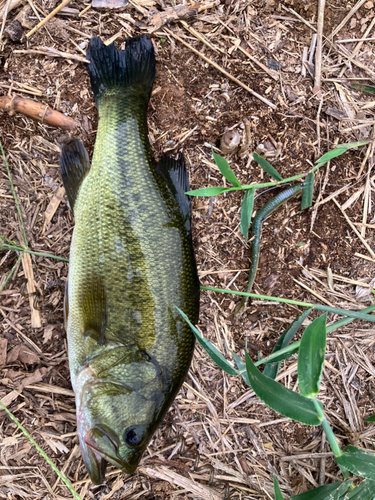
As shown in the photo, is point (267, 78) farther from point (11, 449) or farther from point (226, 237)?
point (11, 449)

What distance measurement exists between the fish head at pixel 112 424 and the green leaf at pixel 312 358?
1090mm

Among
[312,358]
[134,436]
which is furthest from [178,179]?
[134,436]

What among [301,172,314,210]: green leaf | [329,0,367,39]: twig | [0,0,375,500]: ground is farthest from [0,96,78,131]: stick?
[329,0,367,39]: twig

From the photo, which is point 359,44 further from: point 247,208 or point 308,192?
point 247,208

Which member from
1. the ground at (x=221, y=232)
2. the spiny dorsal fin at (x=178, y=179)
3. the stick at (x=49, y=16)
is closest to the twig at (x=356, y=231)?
the ground at (x=221, y=232)

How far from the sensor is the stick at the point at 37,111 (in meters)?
2.80

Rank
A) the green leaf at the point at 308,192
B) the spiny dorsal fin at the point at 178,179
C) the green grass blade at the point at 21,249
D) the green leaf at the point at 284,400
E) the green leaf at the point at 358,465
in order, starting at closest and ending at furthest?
1. the green leaf at the point at 284,400
2. the green leaf at the point at 358,465
3. the spiny dorsal fin at the point at 178,179
4. the green grass blade at the point at 21,249
5. the green leaf at the point at 308,192

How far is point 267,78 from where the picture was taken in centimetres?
309

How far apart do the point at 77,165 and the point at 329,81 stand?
2.26 m

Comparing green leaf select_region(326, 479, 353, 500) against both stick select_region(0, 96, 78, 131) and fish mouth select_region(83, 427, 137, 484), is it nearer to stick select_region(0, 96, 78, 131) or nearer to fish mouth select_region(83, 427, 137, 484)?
fish mouth select_region(83, 427, 137, 484)

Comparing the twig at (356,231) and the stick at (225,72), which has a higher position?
the stick at (225,72)

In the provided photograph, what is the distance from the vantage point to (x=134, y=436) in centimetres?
232

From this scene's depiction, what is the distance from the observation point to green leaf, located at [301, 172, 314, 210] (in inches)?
117

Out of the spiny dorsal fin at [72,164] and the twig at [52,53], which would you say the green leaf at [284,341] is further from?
the twig at [52,53]
